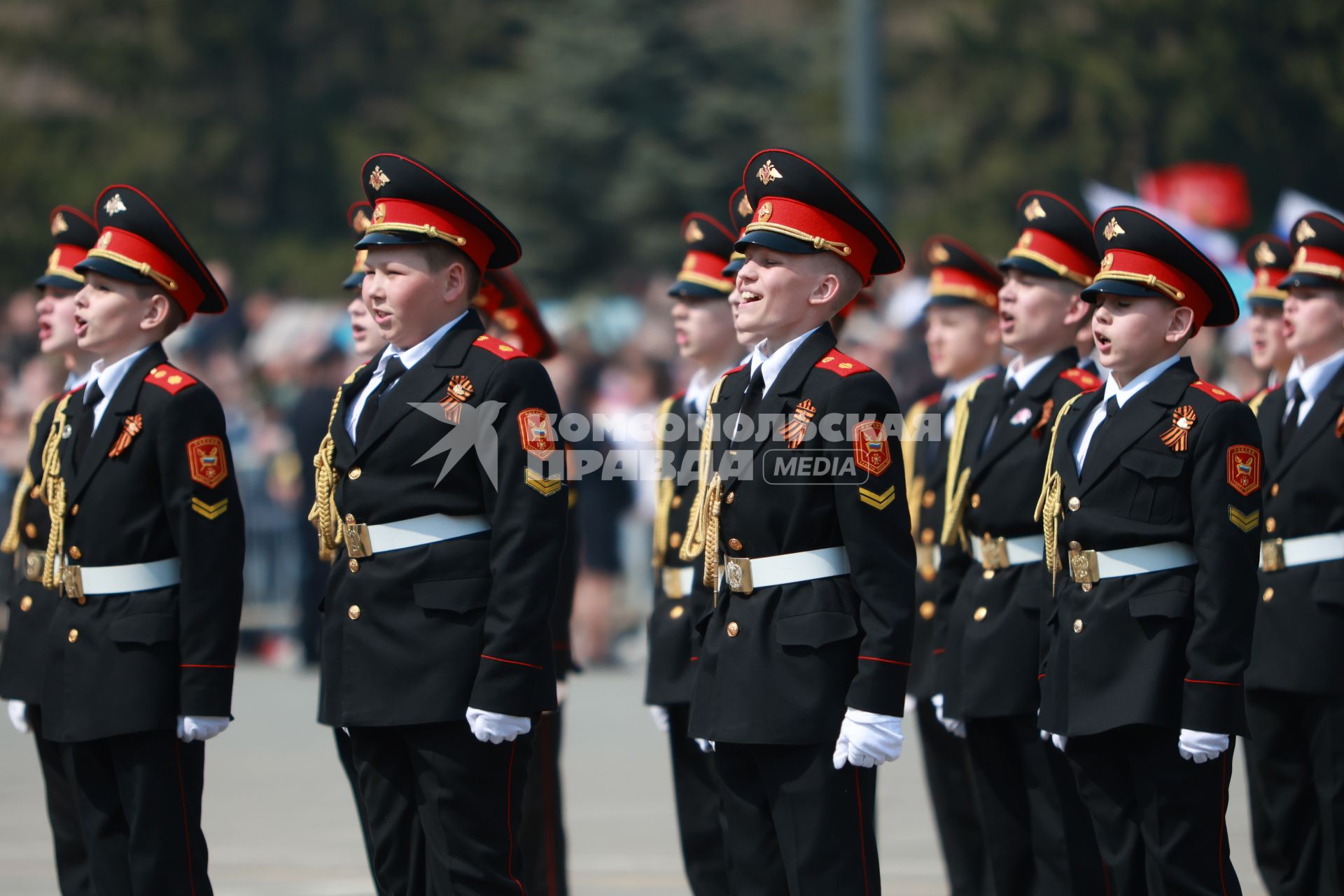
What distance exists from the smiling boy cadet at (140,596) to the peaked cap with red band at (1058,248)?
2573mm

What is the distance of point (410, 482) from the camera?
17.5 feet

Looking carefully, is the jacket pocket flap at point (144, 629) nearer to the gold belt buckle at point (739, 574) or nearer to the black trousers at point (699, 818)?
the gold belt buckle at point (739, 574)

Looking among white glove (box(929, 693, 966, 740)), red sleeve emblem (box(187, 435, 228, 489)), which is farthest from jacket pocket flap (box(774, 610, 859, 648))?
red sleeve emblem (box(187, 435, 228, 489))

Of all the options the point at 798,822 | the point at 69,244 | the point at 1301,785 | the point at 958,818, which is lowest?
the point at 958,818

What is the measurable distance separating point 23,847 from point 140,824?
3.18 meters

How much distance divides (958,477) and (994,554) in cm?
35

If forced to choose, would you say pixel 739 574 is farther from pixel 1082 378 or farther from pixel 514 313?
pixel 514 313

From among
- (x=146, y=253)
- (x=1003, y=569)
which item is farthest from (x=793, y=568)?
(x=146, y=253)

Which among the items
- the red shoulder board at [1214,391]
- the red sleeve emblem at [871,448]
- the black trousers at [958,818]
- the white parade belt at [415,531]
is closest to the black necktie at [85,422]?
the white parade belt at [415,531]

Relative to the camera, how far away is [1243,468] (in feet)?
17.6

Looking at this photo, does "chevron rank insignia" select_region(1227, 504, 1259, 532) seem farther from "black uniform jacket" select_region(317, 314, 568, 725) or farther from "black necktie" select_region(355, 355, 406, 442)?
"black necktie" select_region(355, 355, 406, 442)

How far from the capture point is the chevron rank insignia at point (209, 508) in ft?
18.6

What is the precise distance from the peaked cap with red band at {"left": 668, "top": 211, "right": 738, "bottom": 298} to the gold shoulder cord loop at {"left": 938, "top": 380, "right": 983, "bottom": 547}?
1003mm

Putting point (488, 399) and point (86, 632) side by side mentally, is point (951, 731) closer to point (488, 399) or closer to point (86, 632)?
point (488, 399)
